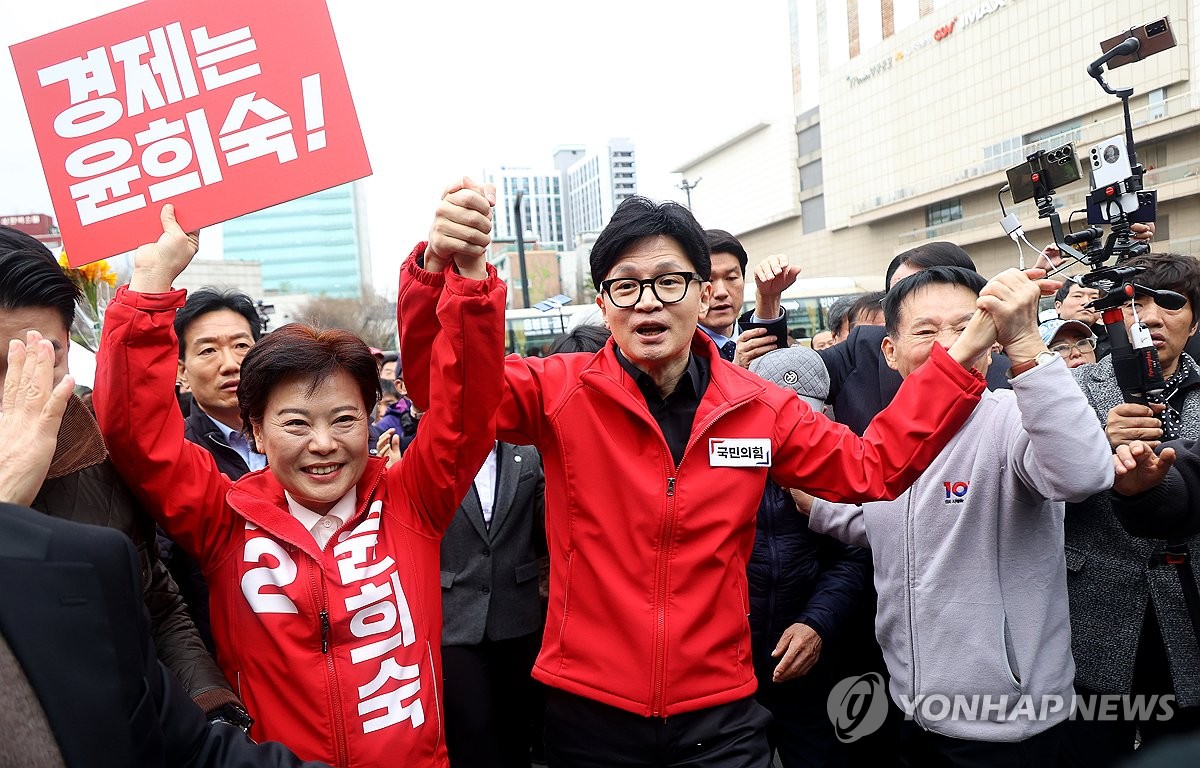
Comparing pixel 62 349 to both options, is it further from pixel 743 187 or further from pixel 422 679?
pixel 743 187

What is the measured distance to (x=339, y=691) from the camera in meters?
1.91

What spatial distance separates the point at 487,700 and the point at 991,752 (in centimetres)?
172

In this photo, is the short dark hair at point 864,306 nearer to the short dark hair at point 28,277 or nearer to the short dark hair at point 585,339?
the short dark hair at point 585,339

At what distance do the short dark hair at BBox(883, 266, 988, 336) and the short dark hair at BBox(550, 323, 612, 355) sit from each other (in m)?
1.06

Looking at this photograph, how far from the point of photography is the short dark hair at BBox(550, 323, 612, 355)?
10.6 ft

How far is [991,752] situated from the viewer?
7.47ft

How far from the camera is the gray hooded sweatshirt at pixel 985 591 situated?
90.1 inches

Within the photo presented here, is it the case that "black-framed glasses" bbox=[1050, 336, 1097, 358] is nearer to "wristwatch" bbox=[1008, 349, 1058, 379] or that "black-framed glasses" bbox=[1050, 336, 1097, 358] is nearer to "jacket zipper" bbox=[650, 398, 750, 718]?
"wristwatch" bbox=[1008, 349, 1058, 379]

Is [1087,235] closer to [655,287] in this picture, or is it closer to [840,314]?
[655,287]

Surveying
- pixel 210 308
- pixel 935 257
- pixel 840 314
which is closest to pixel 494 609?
pixel 210 308

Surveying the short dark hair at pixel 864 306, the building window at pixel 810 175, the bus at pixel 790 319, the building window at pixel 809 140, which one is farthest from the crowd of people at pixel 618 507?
the building window at pixel 809 140

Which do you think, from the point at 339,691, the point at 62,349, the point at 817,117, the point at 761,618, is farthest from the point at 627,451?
the point at 817,117

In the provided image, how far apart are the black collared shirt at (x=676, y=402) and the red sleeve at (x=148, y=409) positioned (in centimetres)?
112

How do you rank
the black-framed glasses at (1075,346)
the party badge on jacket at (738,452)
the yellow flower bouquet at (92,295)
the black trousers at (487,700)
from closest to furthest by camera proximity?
1. the party badge on jacket at (738,452)
2. the black trousers at (487,700)
3. the black-framed glasses at (1075,346)
4. the yellow flower bouquet at (92,295)
